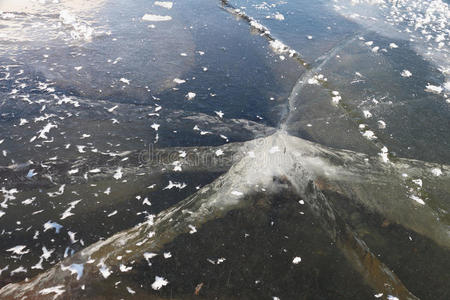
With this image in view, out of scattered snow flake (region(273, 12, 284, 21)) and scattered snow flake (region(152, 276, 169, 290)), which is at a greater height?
scattered snow flake (region(273, 12, 284, 21))

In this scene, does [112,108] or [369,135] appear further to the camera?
[112,108]

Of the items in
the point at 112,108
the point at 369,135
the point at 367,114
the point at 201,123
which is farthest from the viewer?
the point at 367,114

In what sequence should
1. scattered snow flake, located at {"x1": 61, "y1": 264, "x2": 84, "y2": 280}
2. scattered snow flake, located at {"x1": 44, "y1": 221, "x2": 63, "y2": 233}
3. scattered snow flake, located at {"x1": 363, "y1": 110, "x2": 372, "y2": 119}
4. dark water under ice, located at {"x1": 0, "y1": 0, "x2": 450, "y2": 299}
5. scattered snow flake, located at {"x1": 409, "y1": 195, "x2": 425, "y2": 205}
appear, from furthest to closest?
scattered snow flake, located at {"x1": 363, "y1": 110, "x2": 372, "y2": 119} < scattered snow flake, located at {"x1": 409, "y1": 195, "x2": 425, "y2": 205} < scattered snow flake, located at {"x1": 44, "y1": 221, "x2": 63, "y2": 233} < dark water under ice, located at {"x1": 0, "y1": 0, "x2": 450, "y2": 299} < scattered snow flake, located at {"x1": 61, "y1": 264, "x2": 84, "y2": 280}

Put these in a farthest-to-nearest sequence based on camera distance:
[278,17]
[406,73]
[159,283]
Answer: [278,17] → [406,73] → [159,283]

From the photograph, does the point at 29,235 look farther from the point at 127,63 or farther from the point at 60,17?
the point at 60,17

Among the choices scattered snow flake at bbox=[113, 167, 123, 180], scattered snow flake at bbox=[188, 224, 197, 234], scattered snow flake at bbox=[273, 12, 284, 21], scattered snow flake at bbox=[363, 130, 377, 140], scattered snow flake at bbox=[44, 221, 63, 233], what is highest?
scattered snow flake at bbox=[273, 12, 284, 21]

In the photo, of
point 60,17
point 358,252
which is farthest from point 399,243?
point 60,17

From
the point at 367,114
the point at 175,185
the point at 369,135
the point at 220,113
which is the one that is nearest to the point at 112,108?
the point at 220,113

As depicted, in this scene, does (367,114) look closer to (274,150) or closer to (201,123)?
(274,150)

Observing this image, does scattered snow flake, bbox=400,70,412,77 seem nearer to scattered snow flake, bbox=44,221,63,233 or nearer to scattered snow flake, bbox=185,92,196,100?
scattered snow flake, bbox=185,92,196,100

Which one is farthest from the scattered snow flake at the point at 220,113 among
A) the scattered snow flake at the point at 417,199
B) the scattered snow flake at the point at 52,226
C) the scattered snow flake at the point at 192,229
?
the scattered snow flake at the point at 417,199

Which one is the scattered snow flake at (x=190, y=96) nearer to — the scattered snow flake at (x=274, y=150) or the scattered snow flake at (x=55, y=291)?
the scattered snow flake at (x=274, y=150)

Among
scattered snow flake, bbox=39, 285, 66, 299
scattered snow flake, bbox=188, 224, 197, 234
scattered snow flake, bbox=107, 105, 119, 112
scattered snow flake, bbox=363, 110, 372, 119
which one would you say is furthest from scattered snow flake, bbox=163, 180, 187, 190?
scattered snow flake, bbox=363, 110, 372, 119

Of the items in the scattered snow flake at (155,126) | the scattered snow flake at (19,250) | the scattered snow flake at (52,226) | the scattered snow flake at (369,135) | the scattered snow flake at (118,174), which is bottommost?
the scattered snow flake at (19,250)
